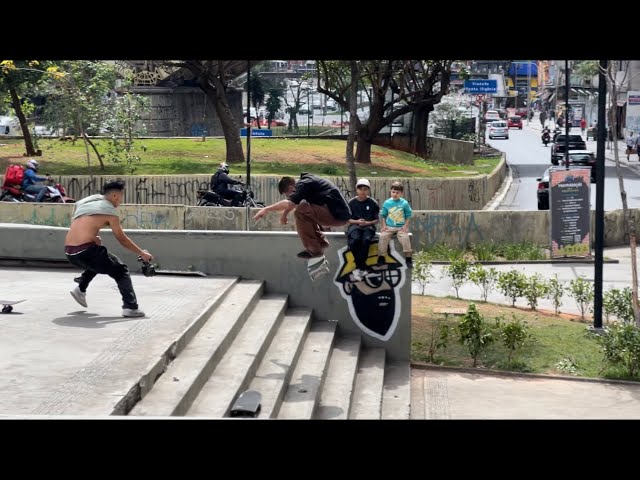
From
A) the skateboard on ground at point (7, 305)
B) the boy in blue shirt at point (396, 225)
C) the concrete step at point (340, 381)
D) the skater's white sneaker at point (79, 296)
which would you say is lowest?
the concrete step at point (340, 381)

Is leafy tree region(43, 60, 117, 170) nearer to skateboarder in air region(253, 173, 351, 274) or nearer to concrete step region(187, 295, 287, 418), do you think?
concrete step region(187, 295, 287, 418)

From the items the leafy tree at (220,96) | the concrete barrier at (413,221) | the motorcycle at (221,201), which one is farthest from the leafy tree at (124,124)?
the concrete barrier at (413,221)

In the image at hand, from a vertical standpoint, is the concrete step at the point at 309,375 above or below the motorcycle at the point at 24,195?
below

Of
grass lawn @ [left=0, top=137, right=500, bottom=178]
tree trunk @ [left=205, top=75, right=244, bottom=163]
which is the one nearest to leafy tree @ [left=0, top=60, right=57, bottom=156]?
grass lawn @ [left=0, top=137, right=500, bottom=178]

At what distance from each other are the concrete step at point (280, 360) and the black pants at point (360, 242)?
3.22 feet

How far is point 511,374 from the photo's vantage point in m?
13.6

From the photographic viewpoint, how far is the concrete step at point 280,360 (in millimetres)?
10125

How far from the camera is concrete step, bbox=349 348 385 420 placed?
11.0m

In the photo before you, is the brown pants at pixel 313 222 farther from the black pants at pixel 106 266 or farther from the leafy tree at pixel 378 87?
the leafy tree at pixel 378 87

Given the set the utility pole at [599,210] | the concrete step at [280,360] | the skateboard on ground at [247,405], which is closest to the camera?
the skateboard on ground at [247,405]
